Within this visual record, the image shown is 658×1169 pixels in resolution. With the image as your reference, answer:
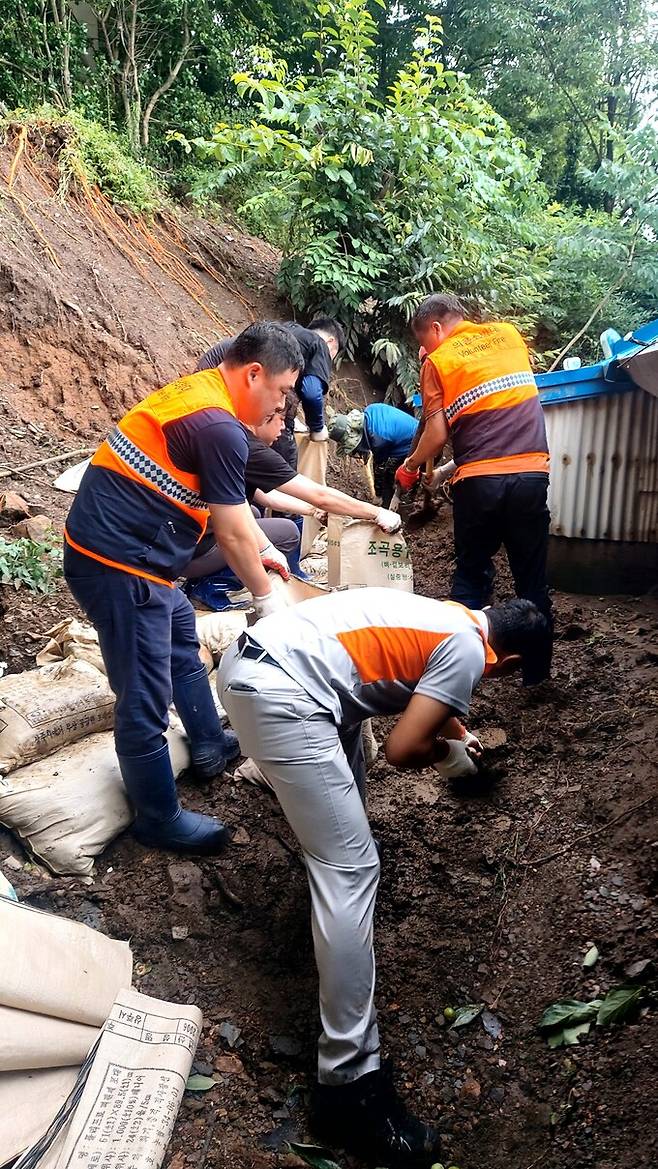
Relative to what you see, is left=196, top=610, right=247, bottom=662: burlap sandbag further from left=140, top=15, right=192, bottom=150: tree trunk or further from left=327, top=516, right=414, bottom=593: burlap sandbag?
left=140, top=15, right=192, bottom=150: tree trunk

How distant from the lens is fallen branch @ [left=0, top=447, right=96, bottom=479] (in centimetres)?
473

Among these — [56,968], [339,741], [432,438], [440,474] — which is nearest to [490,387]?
[432,438]

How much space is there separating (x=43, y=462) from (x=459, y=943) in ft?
13.1

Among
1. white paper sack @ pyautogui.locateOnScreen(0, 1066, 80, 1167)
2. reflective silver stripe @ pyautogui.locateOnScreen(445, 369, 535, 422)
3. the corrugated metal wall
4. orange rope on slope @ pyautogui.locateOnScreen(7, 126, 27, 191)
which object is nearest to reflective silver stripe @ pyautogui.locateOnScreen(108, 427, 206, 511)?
white paper sack @ pyautogui.locateOnScreen(0, 1066, 80, 1167)

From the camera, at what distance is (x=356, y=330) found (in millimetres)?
7473

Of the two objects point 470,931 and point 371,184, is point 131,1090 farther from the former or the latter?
point 371,184

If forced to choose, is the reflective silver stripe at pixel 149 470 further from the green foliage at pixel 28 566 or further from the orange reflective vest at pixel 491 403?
the green foliage at pixel 28 566

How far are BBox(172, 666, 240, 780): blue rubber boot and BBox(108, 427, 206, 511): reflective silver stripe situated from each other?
782mm

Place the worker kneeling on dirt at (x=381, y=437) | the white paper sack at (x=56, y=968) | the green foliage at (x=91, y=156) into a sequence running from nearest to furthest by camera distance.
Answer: the white paper sack at (x=56, y=968)
the worker kneeling on dirt at (x=381, y=437)
the green foliage at (x=91, y=156)

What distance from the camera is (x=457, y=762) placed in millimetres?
2529

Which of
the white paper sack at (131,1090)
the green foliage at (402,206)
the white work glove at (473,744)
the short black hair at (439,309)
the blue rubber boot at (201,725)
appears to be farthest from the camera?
the green foliage at (402,206)

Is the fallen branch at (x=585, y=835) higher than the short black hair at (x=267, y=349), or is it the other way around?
the short black hair at (x=267, y=349)

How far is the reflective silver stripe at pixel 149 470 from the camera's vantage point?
222 centimetres

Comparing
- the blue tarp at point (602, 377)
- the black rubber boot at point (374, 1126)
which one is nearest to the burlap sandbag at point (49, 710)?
the black rubber boot at point (374, 1126)
